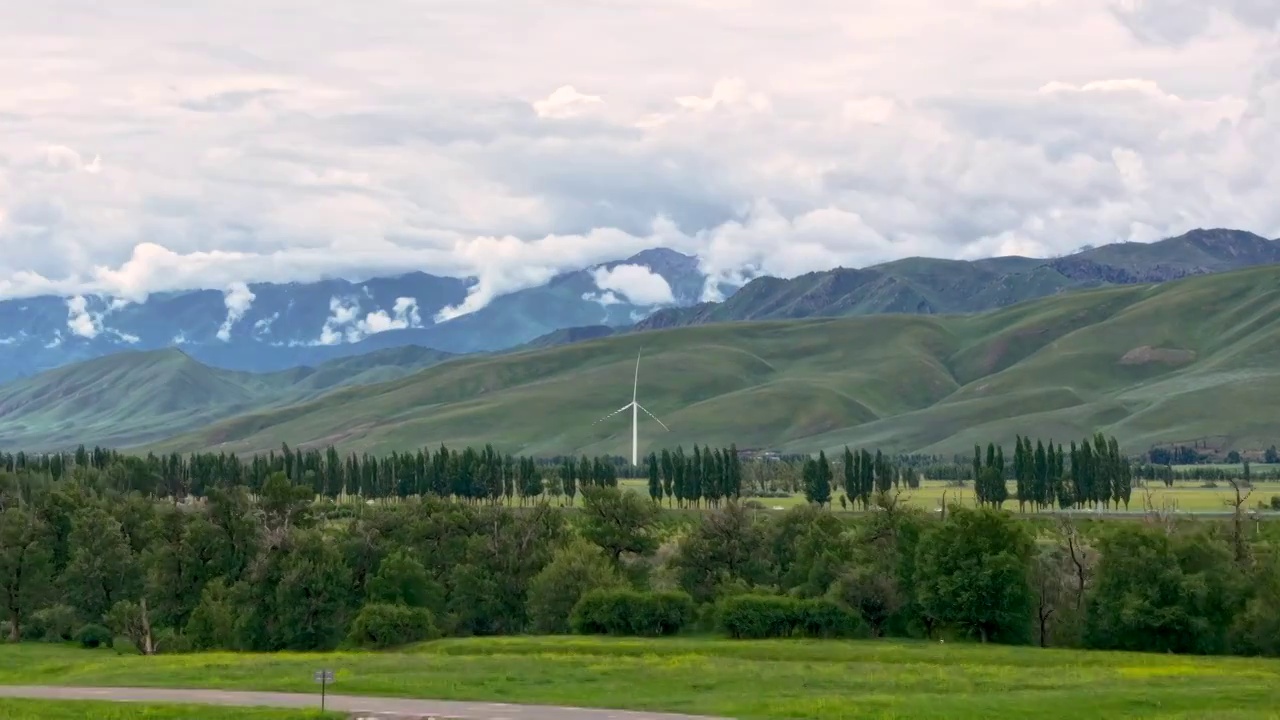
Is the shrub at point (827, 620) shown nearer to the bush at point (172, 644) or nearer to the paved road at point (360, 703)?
the paved road at point (360, 703)

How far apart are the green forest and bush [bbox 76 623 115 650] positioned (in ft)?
1.19

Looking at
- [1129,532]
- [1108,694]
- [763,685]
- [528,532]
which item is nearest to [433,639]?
[528,532]

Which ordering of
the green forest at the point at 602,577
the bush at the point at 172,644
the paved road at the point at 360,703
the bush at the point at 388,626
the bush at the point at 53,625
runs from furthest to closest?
the bush at the point at 53,625 → the bush at the point at 172,644 → the bush at the point at 388,626 → the green forest at the point at 602,577 → the paved road at the point at 360,703

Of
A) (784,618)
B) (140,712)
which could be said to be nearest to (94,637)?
(784,618)

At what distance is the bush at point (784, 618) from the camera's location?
112 meters

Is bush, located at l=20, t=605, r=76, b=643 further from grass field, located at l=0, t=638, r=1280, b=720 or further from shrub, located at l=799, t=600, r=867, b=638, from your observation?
shrub, located at l=799, t=600, r=867, b=638

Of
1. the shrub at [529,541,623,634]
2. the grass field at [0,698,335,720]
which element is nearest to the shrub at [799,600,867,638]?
the shrub at [529,541,623,634]

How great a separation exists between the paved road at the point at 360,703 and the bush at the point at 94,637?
50997mm

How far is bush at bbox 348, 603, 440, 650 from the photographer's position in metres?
115

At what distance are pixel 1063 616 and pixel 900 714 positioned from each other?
169ft

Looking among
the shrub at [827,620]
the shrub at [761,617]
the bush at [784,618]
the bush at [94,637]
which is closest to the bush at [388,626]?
the bush at [784,618]

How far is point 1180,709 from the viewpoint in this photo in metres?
68.0

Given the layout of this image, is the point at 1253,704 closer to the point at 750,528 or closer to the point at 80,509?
the point at 750,528

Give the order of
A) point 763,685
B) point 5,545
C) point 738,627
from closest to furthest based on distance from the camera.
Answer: point 763,685, point 738,627, point 5,545
